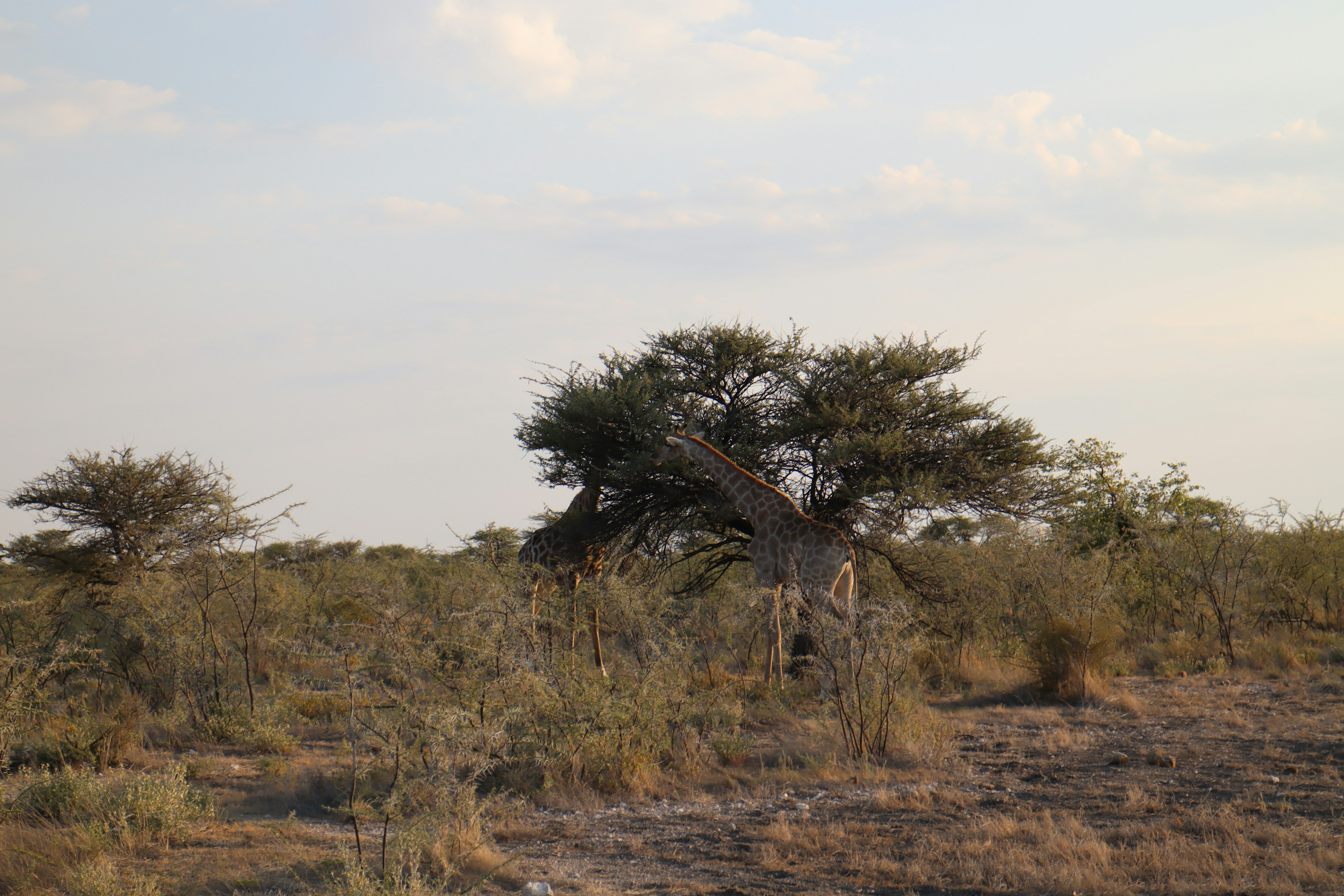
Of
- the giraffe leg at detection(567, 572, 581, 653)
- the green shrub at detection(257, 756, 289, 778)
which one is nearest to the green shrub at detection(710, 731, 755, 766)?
the giraffe leg at detection(567, 572, 581, 653)

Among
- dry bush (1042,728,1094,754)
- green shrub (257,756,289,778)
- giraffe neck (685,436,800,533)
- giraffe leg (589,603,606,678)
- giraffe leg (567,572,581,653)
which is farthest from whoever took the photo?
giraffe neck (685,436,800,533)

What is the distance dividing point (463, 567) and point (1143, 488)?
14.4 m

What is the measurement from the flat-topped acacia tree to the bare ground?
3.89 m

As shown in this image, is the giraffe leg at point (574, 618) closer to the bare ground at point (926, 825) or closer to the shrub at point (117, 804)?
the bare ground at point (926, 825)

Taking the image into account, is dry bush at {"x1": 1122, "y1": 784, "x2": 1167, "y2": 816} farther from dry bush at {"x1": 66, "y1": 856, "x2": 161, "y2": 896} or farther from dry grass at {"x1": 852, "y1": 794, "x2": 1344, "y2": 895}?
dry bush at {"x1": 66, "y1": 856, "x2": 161, "y2": 896}

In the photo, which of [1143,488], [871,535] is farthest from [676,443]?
[1143,488]

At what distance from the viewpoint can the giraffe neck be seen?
11.5m

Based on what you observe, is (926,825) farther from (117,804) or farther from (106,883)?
(117,804)

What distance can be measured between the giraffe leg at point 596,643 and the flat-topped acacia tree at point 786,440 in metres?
1.47

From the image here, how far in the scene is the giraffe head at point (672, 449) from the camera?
1177 centimetres

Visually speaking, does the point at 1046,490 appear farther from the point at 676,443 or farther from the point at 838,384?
the point at 676,443

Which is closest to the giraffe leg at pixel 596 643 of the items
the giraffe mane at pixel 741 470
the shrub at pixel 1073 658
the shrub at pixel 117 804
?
the giraffe mane at pixel 741 470

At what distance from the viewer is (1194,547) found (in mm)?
13859

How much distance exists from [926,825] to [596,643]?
6016mm
